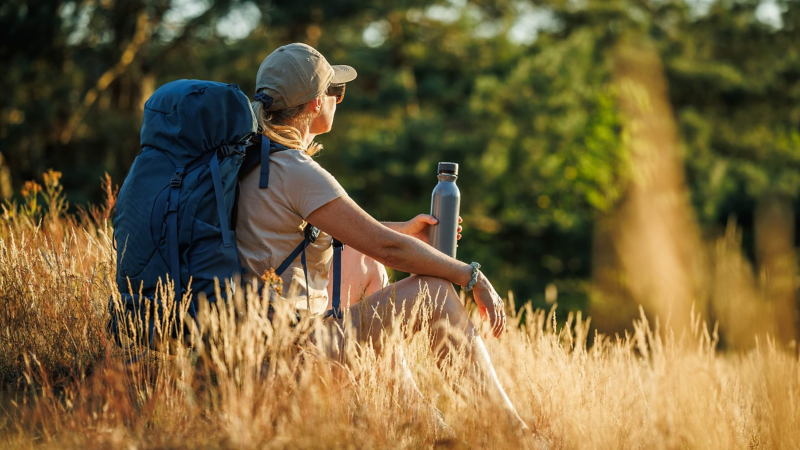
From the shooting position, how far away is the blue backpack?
224 centimetres

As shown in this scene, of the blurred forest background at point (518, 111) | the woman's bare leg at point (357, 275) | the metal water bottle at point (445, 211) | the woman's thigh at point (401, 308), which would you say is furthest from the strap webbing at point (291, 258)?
the blurred forest background at point (518, 111)

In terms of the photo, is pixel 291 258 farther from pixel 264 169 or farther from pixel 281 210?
pixel 264 169

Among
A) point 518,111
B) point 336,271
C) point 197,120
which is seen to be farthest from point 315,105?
point 518,111

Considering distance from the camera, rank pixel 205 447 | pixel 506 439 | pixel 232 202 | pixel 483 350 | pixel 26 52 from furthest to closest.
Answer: pixel 26 52 → pixel 483 350 → pixel 232 202 → pixel 506 439 → pixel 205 447

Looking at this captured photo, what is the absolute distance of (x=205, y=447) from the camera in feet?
6.62

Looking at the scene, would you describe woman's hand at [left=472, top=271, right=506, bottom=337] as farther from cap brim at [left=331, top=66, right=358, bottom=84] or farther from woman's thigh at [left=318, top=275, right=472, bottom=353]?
cap brim at [left=331, top=66, right=358, bottom=84]

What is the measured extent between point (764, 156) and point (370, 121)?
34.7 feet

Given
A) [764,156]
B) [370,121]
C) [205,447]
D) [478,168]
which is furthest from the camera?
[764,156]

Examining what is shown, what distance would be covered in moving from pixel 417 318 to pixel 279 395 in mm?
582

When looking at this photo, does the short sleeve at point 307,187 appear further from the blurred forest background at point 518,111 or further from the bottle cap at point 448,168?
the blurred forest background at point 518,111

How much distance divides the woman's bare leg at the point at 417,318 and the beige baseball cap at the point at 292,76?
2.47 feet

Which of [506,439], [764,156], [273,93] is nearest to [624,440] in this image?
[506,439]

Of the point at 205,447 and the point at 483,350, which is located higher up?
the point at 483,350

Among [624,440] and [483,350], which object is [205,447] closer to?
[483,350]
